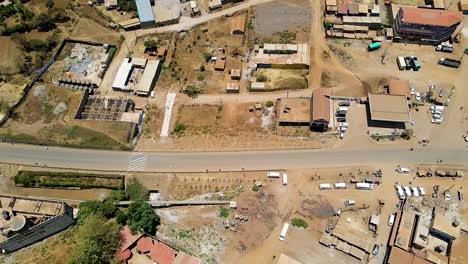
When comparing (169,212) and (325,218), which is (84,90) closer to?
(169,212)

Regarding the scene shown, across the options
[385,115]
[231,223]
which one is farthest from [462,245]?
[231,223]

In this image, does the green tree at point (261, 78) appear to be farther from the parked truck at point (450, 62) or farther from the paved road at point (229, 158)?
the parked truck at point (450, 62)

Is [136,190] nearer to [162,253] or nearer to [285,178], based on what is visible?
[162,253]

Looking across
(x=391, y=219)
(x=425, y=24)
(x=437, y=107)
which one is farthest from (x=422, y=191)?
(x=425, y=24)

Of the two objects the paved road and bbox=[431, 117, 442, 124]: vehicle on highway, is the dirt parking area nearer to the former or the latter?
the paved road

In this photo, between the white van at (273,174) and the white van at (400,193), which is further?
the white van at (273,174)

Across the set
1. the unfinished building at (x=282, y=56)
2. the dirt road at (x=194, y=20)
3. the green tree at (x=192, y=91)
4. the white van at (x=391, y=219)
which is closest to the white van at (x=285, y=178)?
the white van at (x=391, y=219)

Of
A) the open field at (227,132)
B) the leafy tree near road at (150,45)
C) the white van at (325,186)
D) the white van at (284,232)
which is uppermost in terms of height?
the leafy tree near road at (150,45)
